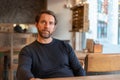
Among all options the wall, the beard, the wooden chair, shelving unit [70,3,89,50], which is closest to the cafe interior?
shelving unit [70,3,89,50]

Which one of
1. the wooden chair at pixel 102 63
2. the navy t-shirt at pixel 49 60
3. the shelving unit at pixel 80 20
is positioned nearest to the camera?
the navy t-shirt at pixel 49 60

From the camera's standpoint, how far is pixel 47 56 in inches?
66.9

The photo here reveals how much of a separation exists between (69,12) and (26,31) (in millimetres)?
1443

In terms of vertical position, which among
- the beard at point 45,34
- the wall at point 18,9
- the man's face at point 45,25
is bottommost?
the beard at point 45,34

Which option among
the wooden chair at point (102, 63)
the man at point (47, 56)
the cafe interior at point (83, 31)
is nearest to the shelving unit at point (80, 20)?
the cafe interior at point (83, 31)

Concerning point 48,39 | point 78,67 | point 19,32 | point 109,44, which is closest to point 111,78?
point 78,67

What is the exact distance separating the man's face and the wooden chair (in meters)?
0.56

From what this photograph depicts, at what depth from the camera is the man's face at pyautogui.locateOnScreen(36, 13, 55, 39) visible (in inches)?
68.6

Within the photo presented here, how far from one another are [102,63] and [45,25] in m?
0.69

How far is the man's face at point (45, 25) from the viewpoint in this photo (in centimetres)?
174

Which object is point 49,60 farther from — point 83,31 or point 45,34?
point 83,31

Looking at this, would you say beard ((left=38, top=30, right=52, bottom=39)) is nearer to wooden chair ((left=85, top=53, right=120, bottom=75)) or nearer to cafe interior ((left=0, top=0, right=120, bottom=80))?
wooden chair ((left=85, top=53, right=120, bottom=75))

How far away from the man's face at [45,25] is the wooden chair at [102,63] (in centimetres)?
56

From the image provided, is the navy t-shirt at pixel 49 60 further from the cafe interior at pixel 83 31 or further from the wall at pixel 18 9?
the wall at pixel 18 9
